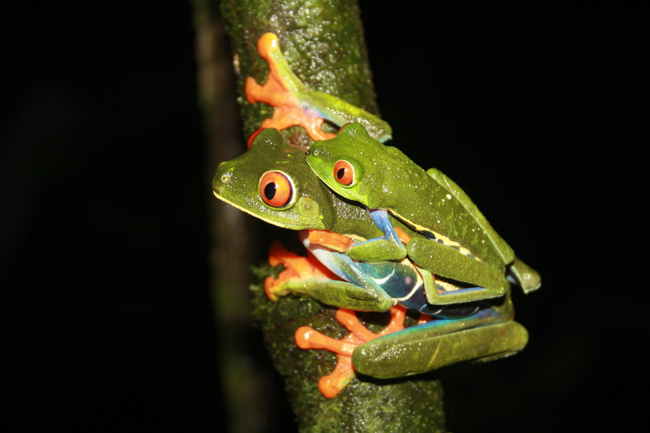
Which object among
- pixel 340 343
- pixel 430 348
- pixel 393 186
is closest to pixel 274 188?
pixel 393 186

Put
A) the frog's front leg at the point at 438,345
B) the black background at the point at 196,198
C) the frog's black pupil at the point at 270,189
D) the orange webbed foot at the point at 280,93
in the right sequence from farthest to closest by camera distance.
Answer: the black background at the point at 196,198
the orange webbed foot at the point at 280,93
the frog's front leg at the point at 438,345
the frog's black pupil at the point at 270,189

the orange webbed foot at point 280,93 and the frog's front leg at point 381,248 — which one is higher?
the orange webbed foot at point 280,93

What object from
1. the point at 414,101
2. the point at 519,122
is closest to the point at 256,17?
the point at 414,101

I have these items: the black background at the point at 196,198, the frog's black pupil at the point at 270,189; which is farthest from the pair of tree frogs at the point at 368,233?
the black background at the point at 196,198

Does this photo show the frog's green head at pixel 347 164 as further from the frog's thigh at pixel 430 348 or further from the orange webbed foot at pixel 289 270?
the frog's thigh at pixel 430 348

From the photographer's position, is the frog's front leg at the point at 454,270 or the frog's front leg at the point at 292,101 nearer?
the frog's front leg at the point at 454,270

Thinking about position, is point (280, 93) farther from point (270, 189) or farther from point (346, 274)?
point (346, 274)

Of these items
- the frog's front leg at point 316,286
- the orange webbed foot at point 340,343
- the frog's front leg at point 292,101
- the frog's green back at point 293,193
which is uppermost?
the frog's front leg at point 292,101

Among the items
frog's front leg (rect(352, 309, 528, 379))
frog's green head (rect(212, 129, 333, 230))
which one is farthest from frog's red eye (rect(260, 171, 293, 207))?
frog's front leg (rect(352, 309, 528, 379))

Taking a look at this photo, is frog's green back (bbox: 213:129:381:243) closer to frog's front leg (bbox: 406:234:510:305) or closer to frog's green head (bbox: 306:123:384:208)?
frog's green head (bbox: 306:123:384:208)
